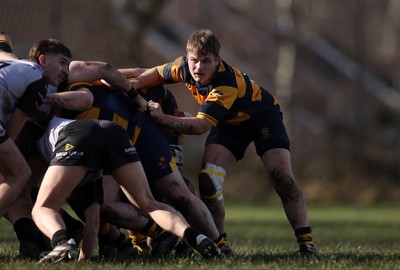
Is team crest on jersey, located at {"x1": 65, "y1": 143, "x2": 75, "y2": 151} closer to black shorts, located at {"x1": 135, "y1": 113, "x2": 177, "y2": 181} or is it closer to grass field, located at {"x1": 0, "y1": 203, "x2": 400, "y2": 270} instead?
grass field, located at {"x1": 0, "y1": 203, "x2": 400, "y2": 270}

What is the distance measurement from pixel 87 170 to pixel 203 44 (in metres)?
1.76

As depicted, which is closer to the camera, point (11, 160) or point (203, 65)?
point (11, 160)

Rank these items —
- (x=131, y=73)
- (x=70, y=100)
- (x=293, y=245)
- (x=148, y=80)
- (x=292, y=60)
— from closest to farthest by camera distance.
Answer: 1. (x=70, y=100)
2. (x=148, y=80)
3. (x=131, y=73)
4. (x=293, y=245)
5. (x=292, y=60)

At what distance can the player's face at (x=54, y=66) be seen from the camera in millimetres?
8227

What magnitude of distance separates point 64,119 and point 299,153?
23234 mm

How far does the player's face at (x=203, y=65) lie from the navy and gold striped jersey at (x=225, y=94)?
10 centimetres

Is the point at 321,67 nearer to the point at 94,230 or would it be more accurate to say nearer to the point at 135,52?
the point at 135,52

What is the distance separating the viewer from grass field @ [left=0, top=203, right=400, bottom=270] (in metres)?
7.49

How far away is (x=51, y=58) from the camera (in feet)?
27.0

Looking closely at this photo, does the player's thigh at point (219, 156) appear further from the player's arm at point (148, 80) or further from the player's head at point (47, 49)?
the player's head at point (47, 49)

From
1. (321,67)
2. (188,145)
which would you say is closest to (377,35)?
(321,67)

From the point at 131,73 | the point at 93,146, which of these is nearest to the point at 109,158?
the point at 93,146

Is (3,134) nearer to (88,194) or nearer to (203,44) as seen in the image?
(88,194)

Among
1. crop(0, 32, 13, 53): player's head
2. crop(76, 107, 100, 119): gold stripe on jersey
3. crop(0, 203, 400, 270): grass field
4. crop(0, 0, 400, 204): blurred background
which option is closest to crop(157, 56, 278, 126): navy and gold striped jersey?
crop(76, 107, 100, 119): gold stripe on jersey
